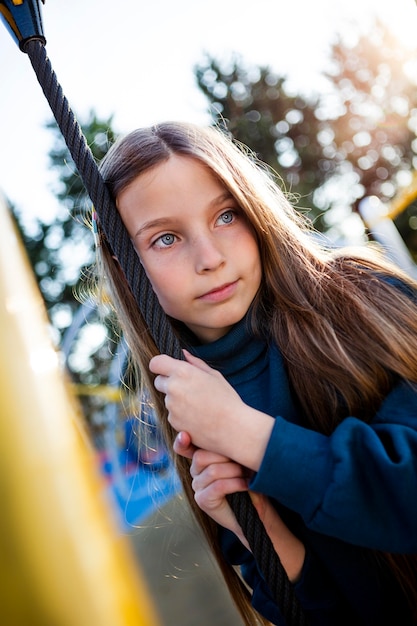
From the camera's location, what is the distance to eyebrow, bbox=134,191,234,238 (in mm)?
1291

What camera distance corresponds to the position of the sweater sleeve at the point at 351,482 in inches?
38.4

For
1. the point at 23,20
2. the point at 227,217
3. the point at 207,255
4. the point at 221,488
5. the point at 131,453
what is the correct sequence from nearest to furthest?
1. the point at 23,20
2. the point at 221,488
3. the point at 207,255
4. the point at 227,217
5. the point at 131,453

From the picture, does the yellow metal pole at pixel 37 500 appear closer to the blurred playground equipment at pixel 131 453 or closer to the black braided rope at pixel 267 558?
the black braided rope at pixel 267 558

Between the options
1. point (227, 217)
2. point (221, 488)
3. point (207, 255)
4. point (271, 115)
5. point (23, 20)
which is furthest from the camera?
point (271, 115)

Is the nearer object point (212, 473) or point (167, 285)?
point (212, 473)

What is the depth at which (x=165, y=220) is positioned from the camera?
50.8 inches

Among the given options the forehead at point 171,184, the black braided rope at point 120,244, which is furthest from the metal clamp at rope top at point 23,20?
the forehead at point 171,184

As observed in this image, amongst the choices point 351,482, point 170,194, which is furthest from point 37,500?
point 170,194

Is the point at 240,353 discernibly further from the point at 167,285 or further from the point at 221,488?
A: the point at 221,488

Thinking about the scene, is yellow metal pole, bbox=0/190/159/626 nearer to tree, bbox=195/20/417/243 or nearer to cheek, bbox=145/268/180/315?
cheek, bbox=145/268/180/315

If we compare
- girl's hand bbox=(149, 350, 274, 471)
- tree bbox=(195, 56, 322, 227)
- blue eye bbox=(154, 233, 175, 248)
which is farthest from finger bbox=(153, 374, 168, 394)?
tree bbox=(195, 56, 322, 227)

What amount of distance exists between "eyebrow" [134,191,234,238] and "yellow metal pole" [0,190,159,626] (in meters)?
0.27

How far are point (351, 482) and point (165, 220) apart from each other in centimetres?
62

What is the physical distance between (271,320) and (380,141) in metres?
13.6
